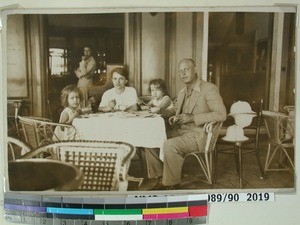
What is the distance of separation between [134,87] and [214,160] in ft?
1.33

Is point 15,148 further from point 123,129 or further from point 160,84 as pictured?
point 160,84

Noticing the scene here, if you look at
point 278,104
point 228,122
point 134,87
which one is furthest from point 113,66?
point 278,104

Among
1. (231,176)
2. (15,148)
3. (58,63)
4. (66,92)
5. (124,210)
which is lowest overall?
(124,210)

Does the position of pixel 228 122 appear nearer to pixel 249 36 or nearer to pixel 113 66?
pixel 249 36

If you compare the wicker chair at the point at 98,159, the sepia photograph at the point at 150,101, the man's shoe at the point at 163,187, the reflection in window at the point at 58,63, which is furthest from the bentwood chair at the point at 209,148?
the reflection in window at the point at 58,63

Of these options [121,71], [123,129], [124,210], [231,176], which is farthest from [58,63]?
[231,176]

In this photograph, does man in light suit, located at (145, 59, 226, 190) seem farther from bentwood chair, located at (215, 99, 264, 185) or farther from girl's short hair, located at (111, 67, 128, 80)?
girl's short hair, located at (111, 67, 128, 80)

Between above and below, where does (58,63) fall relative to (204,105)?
above

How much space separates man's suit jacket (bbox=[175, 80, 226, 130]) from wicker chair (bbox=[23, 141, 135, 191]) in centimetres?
25

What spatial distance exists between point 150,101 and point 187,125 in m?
0.17

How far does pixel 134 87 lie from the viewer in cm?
129

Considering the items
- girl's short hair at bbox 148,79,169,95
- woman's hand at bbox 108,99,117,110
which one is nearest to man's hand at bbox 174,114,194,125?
girl's short hair at bbox 148,79,169,95

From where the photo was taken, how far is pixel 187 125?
1301mm

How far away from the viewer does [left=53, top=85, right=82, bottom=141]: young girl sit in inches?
50.6
